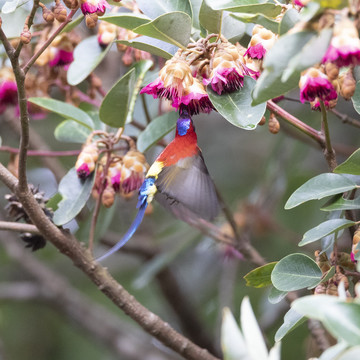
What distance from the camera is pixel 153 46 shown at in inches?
43.1

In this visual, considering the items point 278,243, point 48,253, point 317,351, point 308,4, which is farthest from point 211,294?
point 308,4

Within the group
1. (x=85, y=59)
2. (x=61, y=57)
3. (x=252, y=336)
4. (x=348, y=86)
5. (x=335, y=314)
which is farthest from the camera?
(x=61, y=57)

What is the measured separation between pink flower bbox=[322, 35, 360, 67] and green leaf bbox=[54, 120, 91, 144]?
2.74ft

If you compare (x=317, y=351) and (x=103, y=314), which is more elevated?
(x=317, y=351)

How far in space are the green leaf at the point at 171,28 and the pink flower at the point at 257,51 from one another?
107 millimetres

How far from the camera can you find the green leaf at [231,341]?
75 cm

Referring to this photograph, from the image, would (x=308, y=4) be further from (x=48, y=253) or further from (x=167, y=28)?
(x=48, y=253)

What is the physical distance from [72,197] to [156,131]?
0.77 feet

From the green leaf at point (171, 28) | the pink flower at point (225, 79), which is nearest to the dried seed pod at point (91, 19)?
the green leaf at point (171, 28)

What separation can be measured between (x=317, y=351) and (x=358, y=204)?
27.4 inches

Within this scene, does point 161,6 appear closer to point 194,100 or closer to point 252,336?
point 194,100

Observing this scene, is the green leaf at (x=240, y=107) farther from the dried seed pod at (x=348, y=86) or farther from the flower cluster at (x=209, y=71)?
the dried seed pod at (x=348, y=86)

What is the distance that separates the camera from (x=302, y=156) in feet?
8.21

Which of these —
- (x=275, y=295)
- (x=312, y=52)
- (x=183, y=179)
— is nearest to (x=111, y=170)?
(x=183, y=179)
